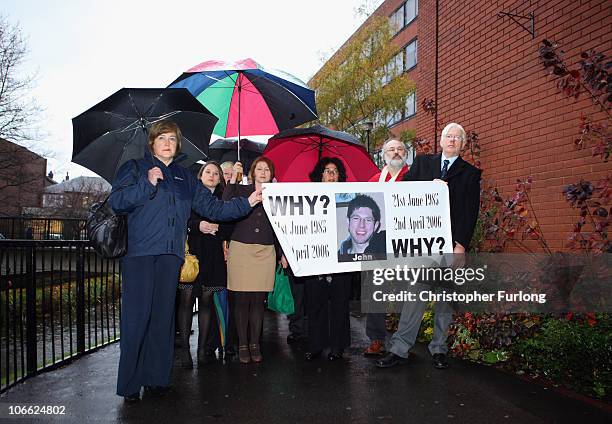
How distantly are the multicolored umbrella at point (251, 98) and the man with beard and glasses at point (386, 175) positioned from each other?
1.78 m

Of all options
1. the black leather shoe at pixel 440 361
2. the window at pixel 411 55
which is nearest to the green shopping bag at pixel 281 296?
the black leather shoe at pixel 440 361

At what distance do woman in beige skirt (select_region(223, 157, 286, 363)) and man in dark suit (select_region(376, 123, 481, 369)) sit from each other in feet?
4.60

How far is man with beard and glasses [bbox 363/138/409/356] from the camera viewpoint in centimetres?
574

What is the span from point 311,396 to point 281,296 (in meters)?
1.99

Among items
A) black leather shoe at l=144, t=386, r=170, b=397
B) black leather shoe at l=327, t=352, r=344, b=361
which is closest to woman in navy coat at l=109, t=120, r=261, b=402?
black leather shoe at l=144, t=386, r=170, b=397

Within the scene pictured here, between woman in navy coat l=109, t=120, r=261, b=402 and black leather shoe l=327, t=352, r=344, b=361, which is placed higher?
woman in navy coat l=109, t=120, r=261, b=402

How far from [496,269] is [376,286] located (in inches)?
58.7

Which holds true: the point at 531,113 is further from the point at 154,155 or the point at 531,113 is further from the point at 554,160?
the point at 154,155

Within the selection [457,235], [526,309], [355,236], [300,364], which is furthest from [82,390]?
[526,309]

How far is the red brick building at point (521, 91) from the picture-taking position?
5957 mm

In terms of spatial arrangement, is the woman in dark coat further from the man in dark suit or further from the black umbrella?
the man in dark suit

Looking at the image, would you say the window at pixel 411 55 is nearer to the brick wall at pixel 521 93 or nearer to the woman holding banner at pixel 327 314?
the brick wall at pixel 521 93

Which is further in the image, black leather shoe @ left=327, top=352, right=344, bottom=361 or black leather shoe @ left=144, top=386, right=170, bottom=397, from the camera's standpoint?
black leather shoe @ left=327, top=352, right=344, bottom=361

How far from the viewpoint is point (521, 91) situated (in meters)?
6.86
